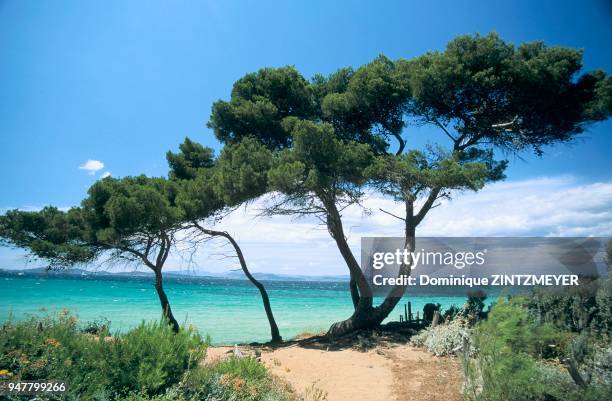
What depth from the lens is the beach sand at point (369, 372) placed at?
594cm

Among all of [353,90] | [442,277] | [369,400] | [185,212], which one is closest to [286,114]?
[353,90]

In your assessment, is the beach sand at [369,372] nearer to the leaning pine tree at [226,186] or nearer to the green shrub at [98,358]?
the green shrub at [98,358]

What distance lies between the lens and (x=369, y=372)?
24.0ft

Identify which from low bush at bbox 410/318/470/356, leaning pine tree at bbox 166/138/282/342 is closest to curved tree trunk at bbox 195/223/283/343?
leaning pine tree at bbox 166/138/282/342

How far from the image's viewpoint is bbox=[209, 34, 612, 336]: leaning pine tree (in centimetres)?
928

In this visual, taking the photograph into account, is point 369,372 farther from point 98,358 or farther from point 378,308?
point 98,358

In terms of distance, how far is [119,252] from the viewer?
11648mm

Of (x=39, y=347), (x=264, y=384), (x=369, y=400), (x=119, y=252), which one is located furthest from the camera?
(x=119, y=252)

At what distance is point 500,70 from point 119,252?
11.4 m

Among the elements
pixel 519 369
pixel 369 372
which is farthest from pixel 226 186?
pixel 519 369

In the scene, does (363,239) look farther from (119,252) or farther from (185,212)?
(119,252)

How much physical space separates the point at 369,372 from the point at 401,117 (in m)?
6.85

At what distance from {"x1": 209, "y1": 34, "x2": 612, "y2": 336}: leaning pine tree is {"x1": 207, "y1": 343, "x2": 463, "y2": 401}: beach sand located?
1.97 m

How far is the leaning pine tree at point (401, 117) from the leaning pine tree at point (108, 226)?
2.78 meters
